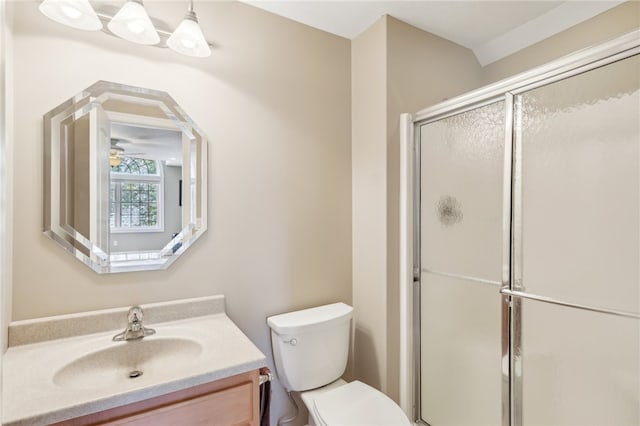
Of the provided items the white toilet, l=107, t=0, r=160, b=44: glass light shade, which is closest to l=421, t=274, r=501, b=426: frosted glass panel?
the white toilet

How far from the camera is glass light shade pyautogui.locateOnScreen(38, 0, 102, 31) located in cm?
116

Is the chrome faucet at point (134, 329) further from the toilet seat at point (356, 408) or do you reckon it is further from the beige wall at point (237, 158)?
the toilet seat at point (356, 408)

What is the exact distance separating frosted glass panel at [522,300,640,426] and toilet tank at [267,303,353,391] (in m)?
0.83

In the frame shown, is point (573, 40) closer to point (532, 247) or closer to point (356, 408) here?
point (532, 247)

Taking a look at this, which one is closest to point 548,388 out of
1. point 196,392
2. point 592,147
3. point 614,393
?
point 614,393

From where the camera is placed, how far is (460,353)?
1.69 m

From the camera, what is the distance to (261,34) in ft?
5.55

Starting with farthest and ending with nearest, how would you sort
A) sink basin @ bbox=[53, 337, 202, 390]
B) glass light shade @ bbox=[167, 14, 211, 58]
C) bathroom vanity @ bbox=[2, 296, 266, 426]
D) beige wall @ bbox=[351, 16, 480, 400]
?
beige wall @ bbox=[351, 16, 480, 400] < glass light shade @ bbox=[167, 14, 211, 58] < sink basin @ bbox=[53, 337, 202, 390] < bathroom vanity @ bbox=[2, 296, 266, 426]

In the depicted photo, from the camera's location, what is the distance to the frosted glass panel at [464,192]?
4.91 ft

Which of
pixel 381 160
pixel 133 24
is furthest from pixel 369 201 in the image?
pixel 133 24

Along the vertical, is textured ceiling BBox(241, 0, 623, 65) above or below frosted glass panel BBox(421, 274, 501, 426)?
above

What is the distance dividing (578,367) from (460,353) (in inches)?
19.7

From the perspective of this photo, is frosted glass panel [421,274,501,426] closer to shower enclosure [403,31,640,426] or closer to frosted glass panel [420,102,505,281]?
shower enclosure [403,31,640,426]

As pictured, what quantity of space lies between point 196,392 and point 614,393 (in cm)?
150
